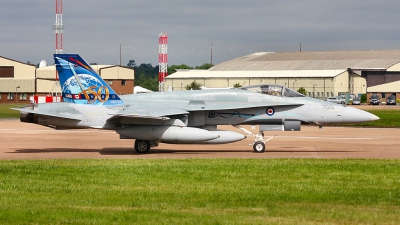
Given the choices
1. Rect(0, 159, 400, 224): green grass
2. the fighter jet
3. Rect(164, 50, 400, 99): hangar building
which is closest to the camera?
Rect(0, 159, 400, 224): green grass

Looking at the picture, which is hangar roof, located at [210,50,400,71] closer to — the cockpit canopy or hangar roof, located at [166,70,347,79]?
hangar roof, located at [166,70,347,79]

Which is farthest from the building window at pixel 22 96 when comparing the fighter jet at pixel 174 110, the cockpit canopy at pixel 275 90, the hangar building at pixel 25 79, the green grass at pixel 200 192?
the green grass at pixel 200 192

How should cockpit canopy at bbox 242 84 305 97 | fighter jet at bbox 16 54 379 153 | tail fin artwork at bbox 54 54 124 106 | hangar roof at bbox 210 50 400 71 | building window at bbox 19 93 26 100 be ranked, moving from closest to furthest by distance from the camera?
fighter jet at bbox 16 54 379 153
tail fin artwork at bbox 54 54 124 106
cockpit canopy at bbox 242 84 305 97
building window at bbox 19 93 26 100
hangar roof at bbox 210 50 400 71

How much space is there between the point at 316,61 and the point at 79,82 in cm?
9366

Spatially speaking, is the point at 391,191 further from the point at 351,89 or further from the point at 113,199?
the point at 351,89

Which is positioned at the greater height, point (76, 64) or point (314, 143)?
point (76, 64)

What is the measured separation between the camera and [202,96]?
22.0 metres

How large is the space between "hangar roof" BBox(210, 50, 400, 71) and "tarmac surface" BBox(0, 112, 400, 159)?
78.3 m

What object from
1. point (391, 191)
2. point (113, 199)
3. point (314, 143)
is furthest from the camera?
point (314, 143)

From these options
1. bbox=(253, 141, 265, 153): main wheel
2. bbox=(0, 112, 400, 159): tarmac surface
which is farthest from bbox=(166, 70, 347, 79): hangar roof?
bbox=(253, 141, 265, 153): main wheel

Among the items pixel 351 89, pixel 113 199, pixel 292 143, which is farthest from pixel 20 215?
pixel 351 89

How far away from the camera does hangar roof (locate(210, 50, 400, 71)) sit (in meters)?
108

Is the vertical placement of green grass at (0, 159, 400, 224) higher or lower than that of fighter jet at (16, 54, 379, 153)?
lower

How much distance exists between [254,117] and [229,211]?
1211 cm
